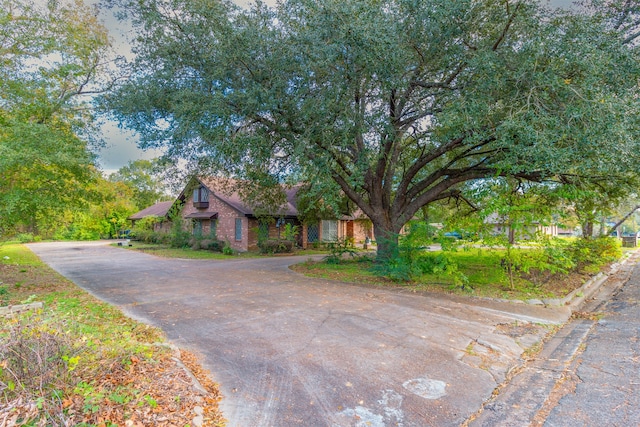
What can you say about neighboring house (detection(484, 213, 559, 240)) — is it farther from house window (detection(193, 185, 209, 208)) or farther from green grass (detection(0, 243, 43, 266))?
house window (detection(193, 185, 209, 208))

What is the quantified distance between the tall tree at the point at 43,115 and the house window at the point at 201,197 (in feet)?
45.2

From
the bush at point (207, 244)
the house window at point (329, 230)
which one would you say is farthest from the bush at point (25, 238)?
the house window at point (329, 230)

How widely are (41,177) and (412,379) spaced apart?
8.62 metres

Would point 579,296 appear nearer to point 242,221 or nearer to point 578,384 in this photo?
point 578,384

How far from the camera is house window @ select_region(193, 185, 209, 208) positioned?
23.3 metres

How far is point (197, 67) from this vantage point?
9133 millimetres

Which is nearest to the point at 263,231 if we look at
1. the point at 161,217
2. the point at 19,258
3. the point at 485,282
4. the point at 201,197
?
the point at 201,197

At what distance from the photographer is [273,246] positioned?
1922cm

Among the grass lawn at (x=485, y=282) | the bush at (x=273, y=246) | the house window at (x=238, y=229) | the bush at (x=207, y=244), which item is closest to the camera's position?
the grass lawn at (x=485, y=282)

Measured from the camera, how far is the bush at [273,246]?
19125 millimetres

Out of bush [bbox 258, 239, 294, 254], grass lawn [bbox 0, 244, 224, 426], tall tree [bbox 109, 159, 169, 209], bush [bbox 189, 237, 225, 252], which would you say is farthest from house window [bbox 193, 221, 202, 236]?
tall tree [bbox 109, 159, 169, 209]

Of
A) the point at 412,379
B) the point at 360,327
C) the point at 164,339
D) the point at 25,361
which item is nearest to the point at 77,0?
the point at 164,339

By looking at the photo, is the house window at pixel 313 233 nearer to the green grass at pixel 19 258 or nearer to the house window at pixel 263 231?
the house window at pixel 263 231

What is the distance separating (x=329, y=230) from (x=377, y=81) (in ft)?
54.1
